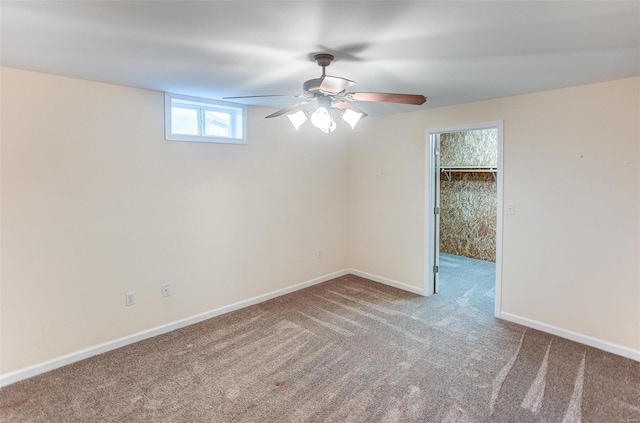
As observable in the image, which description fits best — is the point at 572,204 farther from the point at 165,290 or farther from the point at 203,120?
the point at 165,290

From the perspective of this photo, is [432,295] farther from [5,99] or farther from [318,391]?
[5,99]

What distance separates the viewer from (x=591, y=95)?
2.89 meters

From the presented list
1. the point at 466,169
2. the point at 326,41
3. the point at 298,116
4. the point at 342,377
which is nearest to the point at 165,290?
the point at 342,377

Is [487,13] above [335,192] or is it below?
above

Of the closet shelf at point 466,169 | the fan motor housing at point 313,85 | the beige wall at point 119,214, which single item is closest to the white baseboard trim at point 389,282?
the beige wall at point 119,214

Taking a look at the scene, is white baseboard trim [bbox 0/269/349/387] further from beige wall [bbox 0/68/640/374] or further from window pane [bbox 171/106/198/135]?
window pane [bbox 171/106/198/135]

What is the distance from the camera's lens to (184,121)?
344cm

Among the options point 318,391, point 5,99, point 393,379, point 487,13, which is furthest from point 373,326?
point 5,99

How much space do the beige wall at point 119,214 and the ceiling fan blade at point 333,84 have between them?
186cm

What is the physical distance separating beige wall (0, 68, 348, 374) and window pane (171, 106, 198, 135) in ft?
0.53

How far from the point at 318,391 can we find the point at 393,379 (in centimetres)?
57

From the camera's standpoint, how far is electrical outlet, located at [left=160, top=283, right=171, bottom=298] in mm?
3310

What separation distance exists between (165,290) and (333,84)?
2532 mm

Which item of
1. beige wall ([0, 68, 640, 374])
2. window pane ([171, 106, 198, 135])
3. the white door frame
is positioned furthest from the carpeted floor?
window pane ([171, 106, 198, 135])
